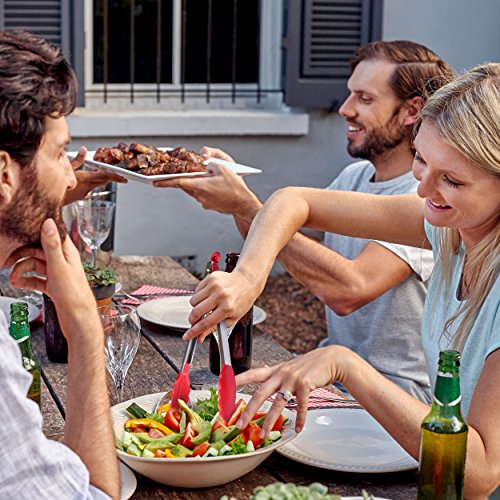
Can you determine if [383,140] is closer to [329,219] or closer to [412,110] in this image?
[412,110]

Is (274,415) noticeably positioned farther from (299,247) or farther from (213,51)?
(213,51)

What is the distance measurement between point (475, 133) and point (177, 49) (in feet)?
11.6

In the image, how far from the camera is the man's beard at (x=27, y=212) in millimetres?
1509

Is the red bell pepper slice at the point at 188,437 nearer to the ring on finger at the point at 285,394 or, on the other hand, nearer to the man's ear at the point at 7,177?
the ring on finger at the point at 285,394

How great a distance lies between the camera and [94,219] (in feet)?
9.37

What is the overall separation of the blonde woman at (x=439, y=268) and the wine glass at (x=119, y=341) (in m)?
0.13

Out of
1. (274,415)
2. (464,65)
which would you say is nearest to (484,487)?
(274,415)

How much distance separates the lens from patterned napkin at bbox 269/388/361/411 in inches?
77.4

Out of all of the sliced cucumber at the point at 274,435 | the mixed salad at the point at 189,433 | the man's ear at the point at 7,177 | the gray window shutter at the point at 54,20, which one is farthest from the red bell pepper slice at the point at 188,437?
the gray window shutter at the point at 54,20

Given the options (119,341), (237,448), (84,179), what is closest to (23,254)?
(119,341)

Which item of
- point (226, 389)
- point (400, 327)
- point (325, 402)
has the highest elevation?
point (226, 389)

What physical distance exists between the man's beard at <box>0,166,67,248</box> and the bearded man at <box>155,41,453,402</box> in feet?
3.91

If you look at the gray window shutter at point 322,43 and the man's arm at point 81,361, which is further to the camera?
the gray window shutter at point 322,43

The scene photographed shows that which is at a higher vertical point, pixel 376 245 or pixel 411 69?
pixel 411 69
